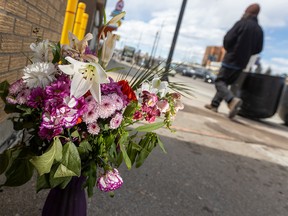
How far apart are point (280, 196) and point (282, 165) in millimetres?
1113

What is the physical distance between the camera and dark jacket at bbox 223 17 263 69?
579 centimetres

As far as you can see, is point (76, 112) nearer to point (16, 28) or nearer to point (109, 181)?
point (109, 181)

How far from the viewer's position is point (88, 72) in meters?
0.93

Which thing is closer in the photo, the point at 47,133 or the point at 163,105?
the point at 47,133

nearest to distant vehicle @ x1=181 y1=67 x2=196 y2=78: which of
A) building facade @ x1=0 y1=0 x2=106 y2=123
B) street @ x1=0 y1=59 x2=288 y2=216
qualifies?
street @ x1=0 y1=59 x2=288 y2=216

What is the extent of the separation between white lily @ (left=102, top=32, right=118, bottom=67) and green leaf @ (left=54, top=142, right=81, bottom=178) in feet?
1.15

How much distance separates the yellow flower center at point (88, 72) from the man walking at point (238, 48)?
5.15m

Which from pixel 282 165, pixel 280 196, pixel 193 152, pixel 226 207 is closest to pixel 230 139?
pixel 282 165

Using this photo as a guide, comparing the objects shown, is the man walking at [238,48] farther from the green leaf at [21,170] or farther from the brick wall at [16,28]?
the green leaf at [21,170]

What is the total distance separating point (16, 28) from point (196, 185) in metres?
1.82

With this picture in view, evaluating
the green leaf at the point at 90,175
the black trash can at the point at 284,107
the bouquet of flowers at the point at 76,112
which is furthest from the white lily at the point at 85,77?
the black trash can at the point at 284,107

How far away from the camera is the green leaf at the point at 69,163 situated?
99cm

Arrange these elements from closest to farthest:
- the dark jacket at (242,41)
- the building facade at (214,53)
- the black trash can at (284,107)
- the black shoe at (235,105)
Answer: the black shoe at (235,105), the dark jacket at (242,41), the black trash can at (284,107), the building facade at (214,53)

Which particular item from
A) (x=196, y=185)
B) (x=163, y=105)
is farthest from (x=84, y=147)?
(x=196, y=185)
